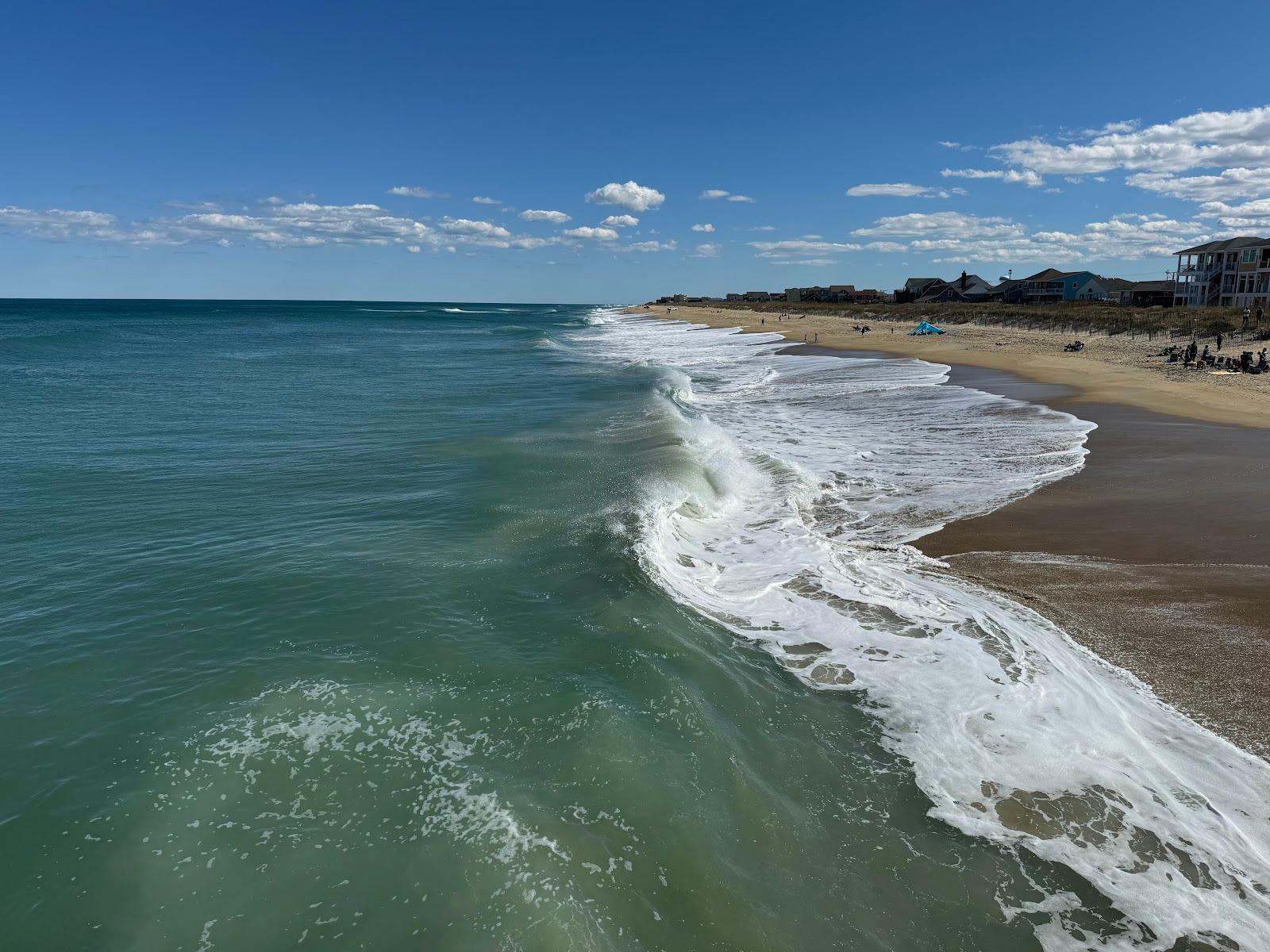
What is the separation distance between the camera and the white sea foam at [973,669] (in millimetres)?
5402

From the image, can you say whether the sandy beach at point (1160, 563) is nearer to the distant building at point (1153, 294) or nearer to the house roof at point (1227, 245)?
the house roof at point (1227, 245)

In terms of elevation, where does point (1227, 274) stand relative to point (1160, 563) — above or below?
above

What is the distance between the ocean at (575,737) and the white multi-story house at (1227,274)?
2629 inches

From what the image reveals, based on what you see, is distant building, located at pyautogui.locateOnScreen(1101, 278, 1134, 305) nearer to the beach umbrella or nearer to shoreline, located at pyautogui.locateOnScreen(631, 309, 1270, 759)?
the beach umbrella

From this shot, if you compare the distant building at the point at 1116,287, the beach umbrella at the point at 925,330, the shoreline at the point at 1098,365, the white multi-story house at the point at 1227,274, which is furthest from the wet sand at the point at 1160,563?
the distant building at the point at 1116,287

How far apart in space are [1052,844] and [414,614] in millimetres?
7324

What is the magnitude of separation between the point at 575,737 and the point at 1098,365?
3640 centimetres

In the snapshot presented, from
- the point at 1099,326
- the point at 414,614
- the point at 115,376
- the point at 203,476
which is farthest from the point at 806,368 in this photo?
the point at 115,376

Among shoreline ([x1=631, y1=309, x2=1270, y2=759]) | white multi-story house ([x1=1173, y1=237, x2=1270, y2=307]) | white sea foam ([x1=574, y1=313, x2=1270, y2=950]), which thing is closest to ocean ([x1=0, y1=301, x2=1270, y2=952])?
white sea foam ([x1=574, y1=313, x2=1270, y2=950])

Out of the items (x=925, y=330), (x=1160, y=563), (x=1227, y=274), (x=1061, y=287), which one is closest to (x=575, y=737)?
(x=1160, y=563)

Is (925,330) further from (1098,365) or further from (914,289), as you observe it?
(914,289)

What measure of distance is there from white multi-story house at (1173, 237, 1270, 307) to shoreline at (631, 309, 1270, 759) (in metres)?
58.3

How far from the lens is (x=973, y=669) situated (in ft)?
26.4

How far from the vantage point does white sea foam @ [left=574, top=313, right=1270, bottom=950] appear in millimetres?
5402
